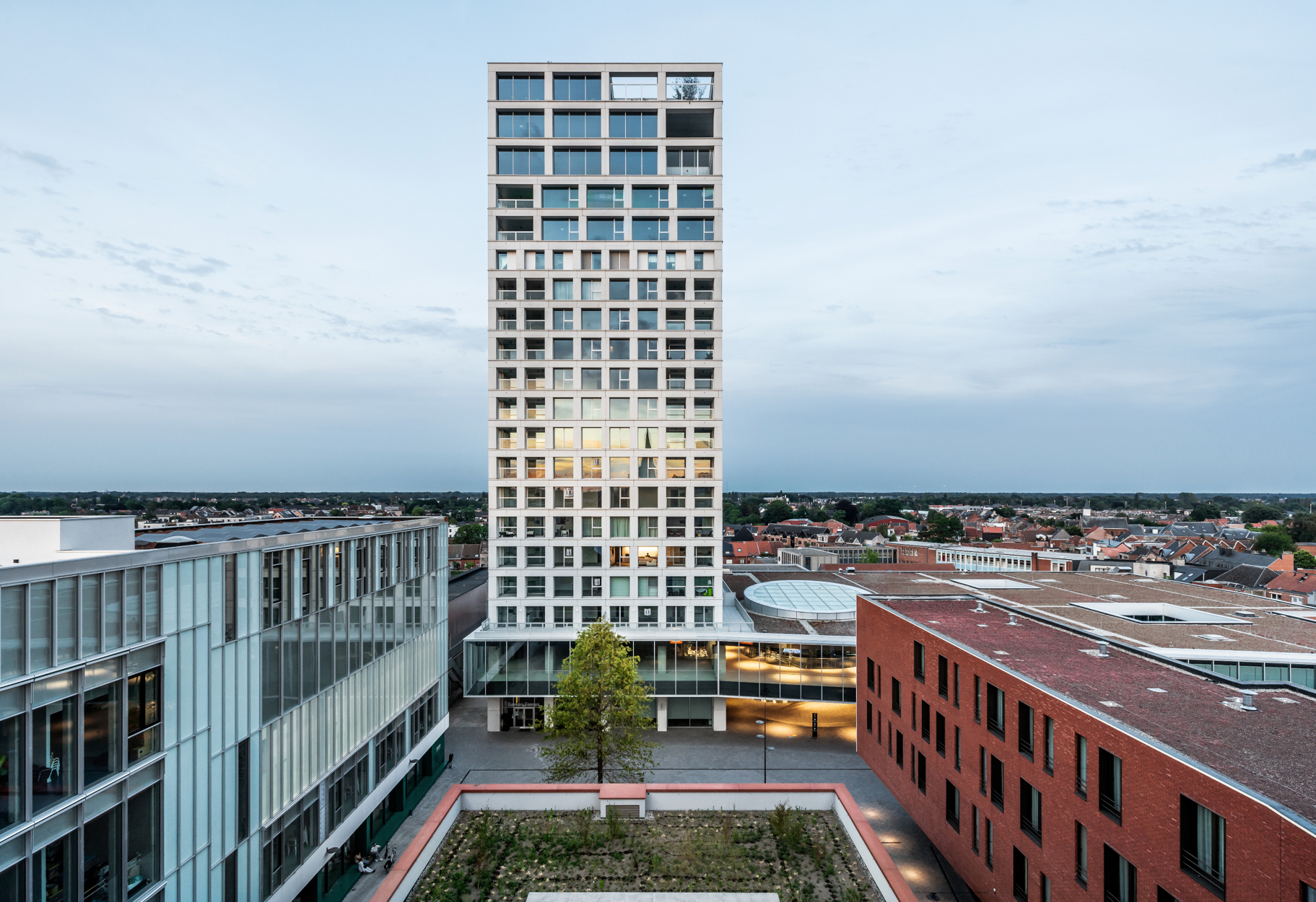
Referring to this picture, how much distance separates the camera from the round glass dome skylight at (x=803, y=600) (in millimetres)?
48719

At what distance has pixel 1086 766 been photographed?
62.2 feet

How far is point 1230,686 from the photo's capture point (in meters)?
21.8

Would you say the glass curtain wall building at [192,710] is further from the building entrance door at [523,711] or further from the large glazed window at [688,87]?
the large glazed window at [688,87]

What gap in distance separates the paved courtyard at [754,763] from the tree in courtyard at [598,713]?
358 cm

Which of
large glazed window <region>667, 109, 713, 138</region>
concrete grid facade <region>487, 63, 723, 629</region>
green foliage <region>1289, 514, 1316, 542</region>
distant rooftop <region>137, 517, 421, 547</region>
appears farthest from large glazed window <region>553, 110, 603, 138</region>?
green foliage <region>1289, 514, 1316, 542</region>

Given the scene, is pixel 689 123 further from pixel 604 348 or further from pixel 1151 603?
pixel 1151 603

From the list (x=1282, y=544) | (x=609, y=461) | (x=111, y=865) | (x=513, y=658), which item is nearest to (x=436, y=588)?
(x=513, y=658)

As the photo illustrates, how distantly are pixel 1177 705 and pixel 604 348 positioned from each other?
3777 centimetres

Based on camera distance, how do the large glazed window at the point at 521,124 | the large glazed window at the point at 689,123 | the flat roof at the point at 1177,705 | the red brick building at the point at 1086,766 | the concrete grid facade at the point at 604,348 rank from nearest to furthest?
the red brick building at the point at 1086,766
the flat roof at the point at 1177,705
the concrete grid facade at the point at 604,348
the large glazed window at the point at 521,124
the large glazed window at the point at 689,123

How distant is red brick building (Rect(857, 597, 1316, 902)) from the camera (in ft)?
46.3

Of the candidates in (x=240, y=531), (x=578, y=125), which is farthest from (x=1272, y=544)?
(x=240, y=531)

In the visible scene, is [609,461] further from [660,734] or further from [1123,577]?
[1123,577]

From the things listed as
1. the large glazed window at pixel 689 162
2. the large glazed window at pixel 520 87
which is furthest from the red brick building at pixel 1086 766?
the large glazed window at pixel 520 87

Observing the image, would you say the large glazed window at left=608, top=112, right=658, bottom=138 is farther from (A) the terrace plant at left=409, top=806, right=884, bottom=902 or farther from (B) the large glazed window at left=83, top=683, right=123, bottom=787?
(B) the large glazed window at left=83, top=683, right=123, bottom=787
